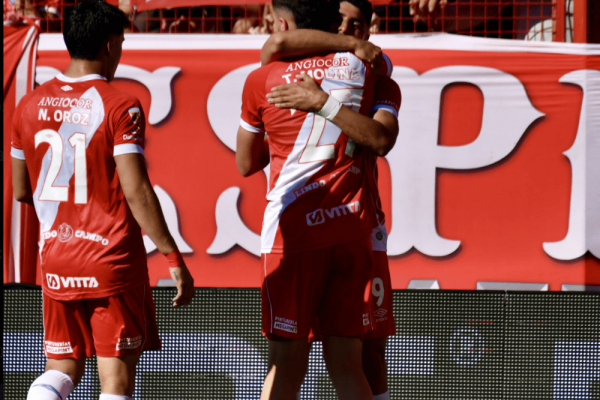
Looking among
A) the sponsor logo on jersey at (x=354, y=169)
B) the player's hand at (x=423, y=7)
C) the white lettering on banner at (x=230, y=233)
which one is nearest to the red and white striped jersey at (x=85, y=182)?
the sponsor logo on jersey at (x=354, y=169)

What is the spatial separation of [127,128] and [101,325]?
758mm

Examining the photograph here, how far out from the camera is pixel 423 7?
4.95 m

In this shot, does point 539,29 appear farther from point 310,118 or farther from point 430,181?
point 310,118

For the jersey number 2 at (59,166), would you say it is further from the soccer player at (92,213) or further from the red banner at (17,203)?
the red banner at (17,203)

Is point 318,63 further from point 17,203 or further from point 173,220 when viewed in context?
point 17,203

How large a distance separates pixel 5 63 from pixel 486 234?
13.2ft

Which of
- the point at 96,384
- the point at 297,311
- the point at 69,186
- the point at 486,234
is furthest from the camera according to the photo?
the point at 486,234

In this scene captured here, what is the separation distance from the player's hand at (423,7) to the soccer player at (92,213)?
3156 mm

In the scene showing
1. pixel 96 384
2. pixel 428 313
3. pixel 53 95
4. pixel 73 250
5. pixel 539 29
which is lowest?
pixel 96 384

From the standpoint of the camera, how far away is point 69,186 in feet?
7.64

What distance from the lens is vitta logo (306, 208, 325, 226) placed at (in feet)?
7.26

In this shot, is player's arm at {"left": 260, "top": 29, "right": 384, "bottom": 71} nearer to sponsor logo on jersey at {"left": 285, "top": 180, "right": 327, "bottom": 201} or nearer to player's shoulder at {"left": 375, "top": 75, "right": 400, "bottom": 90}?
player's shoulder at {"left": 375, "top": 75, "right": 400, "bottom": 90}

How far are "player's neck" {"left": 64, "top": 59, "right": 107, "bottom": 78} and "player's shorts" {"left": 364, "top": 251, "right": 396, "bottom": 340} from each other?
1394 millimetres

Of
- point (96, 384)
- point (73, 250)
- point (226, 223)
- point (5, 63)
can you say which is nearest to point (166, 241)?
point (73, 250)
